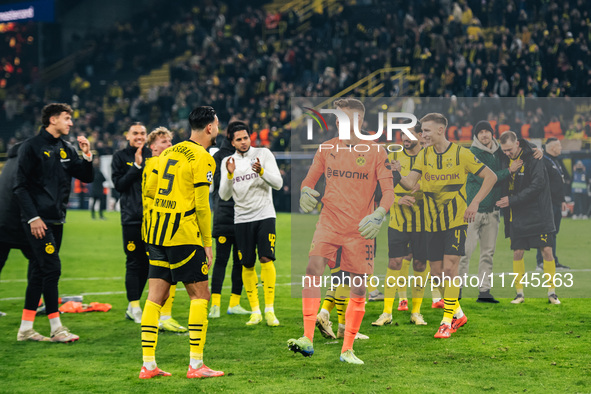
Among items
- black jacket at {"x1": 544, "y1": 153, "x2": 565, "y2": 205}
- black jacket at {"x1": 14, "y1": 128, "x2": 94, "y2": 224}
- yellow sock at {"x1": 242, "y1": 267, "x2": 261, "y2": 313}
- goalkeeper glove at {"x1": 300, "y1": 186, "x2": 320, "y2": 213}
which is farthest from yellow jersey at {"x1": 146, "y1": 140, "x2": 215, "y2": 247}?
black jacket at {"x1": 544, "y1": 153, "x2": 565, "y2": 205}

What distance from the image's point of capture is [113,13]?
4244 centimetres

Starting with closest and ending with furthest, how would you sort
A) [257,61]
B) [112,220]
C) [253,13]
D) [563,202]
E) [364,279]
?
[364,279], [563,202], [112,220], [257,61], [253,13]

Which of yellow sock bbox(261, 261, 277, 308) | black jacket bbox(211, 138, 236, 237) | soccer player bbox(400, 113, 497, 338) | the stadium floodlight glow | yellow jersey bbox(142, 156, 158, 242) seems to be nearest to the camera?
yellow jersey bbox(142, 156, 158, 242)

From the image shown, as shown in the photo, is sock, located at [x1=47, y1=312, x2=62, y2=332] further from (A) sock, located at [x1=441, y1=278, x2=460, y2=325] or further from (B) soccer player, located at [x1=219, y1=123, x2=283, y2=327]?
(A) sock, located at [x1=441, y1=278, x2=460, y2=325]

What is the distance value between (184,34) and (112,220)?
1562cm

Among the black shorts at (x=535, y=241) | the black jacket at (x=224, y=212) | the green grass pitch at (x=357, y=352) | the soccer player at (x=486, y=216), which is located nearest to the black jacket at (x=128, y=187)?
the black jacket at (x=224, y=212)

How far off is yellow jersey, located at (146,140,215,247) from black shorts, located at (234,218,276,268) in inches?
85.2

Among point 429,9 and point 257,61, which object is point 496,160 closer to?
point 429,9

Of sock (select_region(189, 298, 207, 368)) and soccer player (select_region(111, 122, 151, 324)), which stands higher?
soccer player (select_region(111, 122, 151, 324))

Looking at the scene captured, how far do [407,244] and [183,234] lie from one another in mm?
3374

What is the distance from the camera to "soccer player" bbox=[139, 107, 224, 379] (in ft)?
18.7

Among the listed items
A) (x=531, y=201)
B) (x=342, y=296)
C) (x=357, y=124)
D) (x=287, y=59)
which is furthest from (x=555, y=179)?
(x=287, y=59)

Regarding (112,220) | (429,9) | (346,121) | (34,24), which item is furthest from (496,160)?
(34,24)

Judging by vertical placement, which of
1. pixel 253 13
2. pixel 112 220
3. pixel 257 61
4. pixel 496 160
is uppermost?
pixel 253 13
